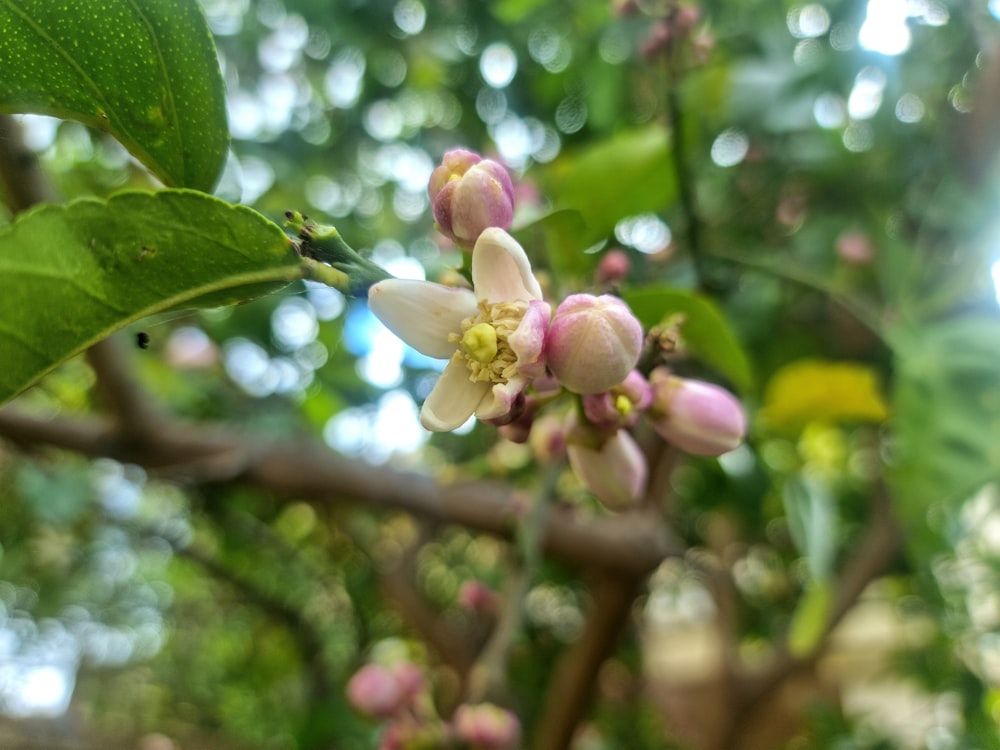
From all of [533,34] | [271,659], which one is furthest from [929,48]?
[271,659]

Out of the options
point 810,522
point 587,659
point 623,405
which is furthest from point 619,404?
point 587,659

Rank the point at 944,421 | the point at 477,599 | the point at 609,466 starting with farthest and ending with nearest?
the point at 477,599
the point at 944,421
the point at 609,466

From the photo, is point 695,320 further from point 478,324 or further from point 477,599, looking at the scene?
point 477,599

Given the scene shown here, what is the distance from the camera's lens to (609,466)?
0.31m

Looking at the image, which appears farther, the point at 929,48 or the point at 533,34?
the point at 533,34

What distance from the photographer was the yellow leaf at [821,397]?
0.66 metres

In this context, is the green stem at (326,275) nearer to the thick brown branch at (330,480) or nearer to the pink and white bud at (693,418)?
the pink and white bud at (693,418)

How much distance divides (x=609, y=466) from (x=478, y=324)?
3.8 inches

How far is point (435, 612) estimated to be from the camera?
149 centimetres

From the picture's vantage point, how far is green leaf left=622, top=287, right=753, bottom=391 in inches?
13.6

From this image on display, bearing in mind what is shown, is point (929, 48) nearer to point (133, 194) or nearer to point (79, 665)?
point (133, 194)

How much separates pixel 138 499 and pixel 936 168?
66.3 inches

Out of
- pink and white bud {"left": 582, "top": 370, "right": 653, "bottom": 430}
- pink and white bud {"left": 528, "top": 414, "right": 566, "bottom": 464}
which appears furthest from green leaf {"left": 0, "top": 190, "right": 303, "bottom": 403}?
pink and white bud {"left": 528, "top": 414, "right": 566, "bottom": 464}

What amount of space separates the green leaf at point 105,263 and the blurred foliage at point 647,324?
21 mm
